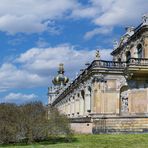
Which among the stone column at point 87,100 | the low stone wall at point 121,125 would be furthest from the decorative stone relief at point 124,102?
the low stone wall at point 121,125

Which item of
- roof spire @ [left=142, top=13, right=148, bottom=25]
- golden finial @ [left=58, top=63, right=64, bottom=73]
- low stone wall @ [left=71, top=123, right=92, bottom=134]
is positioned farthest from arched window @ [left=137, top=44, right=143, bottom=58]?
golden finial @ [left=58, top=63, right=64, bottom=73]

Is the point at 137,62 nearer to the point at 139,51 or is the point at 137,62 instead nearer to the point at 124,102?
the point at 124,102

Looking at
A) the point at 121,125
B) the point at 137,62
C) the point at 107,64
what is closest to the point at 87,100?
the point at 107,64

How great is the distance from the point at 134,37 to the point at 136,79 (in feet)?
30.2

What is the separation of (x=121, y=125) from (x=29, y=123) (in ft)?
40.3

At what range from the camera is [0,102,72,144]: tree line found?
23.3 m

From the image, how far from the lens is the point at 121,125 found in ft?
111

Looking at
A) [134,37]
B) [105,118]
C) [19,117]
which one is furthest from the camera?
[134,37]

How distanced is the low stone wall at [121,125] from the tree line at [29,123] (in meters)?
9.76

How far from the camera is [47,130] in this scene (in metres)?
24.2

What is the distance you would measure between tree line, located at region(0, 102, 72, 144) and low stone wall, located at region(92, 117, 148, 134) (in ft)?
32.0

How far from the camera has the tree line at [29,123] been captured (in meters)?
23.3

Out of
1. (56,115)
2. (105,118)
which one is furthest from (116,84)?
(56,115)

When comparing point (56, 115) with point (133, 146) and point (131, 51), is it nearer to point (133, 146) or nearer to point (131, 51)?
point (133, 146)
